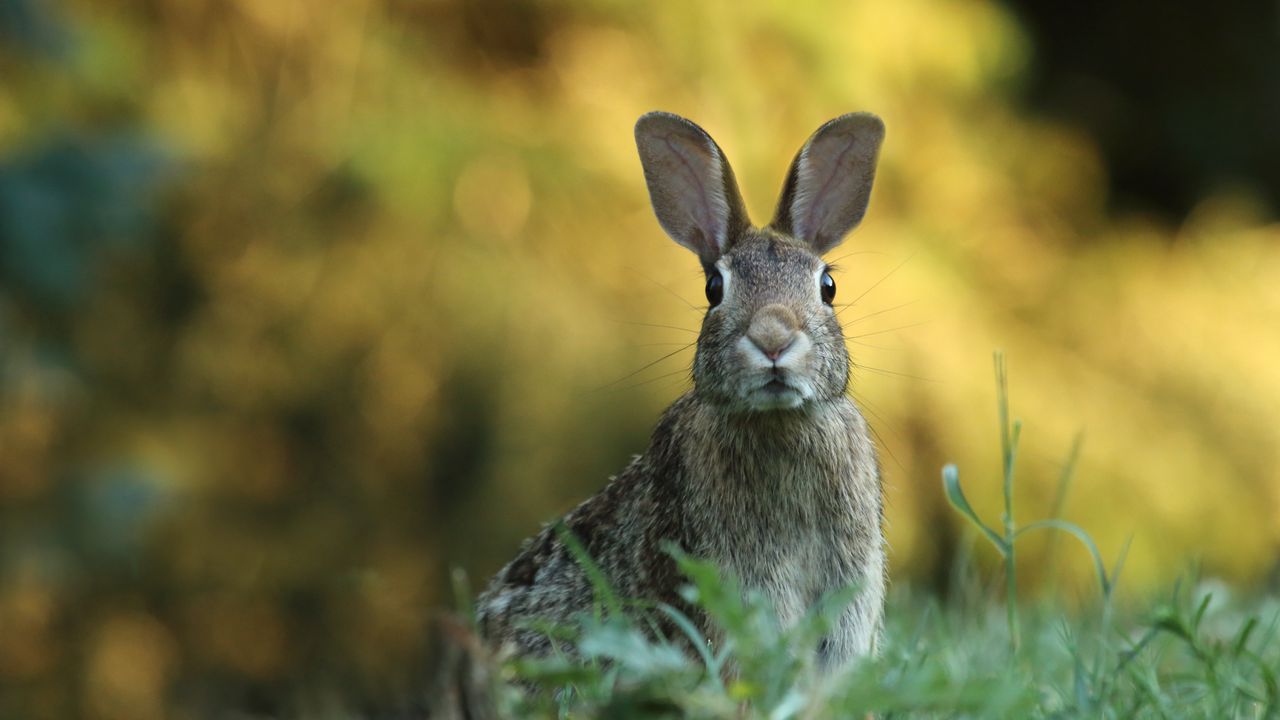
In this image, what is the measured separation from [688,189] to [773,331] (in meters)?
0.52

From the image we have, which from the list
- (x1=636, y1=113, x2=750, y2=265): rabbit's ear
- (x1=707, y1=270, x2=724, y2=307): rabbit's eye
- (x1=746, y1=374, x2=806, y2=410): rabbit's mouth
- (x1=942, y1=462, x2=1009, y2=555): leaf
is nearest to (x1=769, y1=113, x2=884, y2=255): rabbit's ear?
(x1=636, y1=113, x2=750, y2=265): rabbit's ear

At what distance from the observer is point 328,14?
6.71 meters

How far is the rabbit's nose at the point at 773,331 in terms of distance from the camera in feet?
8.30

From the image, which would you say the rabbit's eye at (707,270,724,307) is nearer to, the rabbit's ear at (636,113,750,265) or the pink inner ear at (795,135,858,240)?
the rabbit's ear at (636,113,750,265)

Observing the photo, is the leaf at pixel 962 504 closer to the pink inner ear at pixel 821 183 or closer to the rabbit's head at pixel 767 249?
the rabbit's head at pixel 767 249

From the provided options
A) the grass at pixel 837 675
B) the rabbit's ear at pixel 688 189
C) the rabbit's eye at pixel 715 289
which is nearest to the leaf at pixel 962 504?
the grass at pixel 837 675

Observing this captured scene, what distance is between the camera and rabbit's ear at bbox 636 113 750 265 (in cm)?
289

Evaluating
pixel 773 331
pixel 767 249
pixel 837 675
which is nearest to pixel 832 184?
pixel 767 249

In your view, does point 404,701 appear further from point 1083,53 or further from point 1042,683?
point 1083,53

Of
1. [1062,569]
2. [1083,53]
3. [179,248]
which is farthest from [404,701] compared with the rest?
[1083,53]

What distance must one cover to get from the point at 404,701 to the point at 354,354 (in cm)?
377

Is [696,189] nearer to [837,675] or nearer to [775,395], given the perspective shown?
[775,395]

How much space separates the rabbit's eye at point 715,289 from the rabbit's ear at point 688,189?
141 mm

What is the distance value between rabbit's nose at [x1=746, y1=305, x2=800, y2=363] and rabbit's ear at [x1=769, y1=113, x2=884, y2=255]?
1.30 ft
